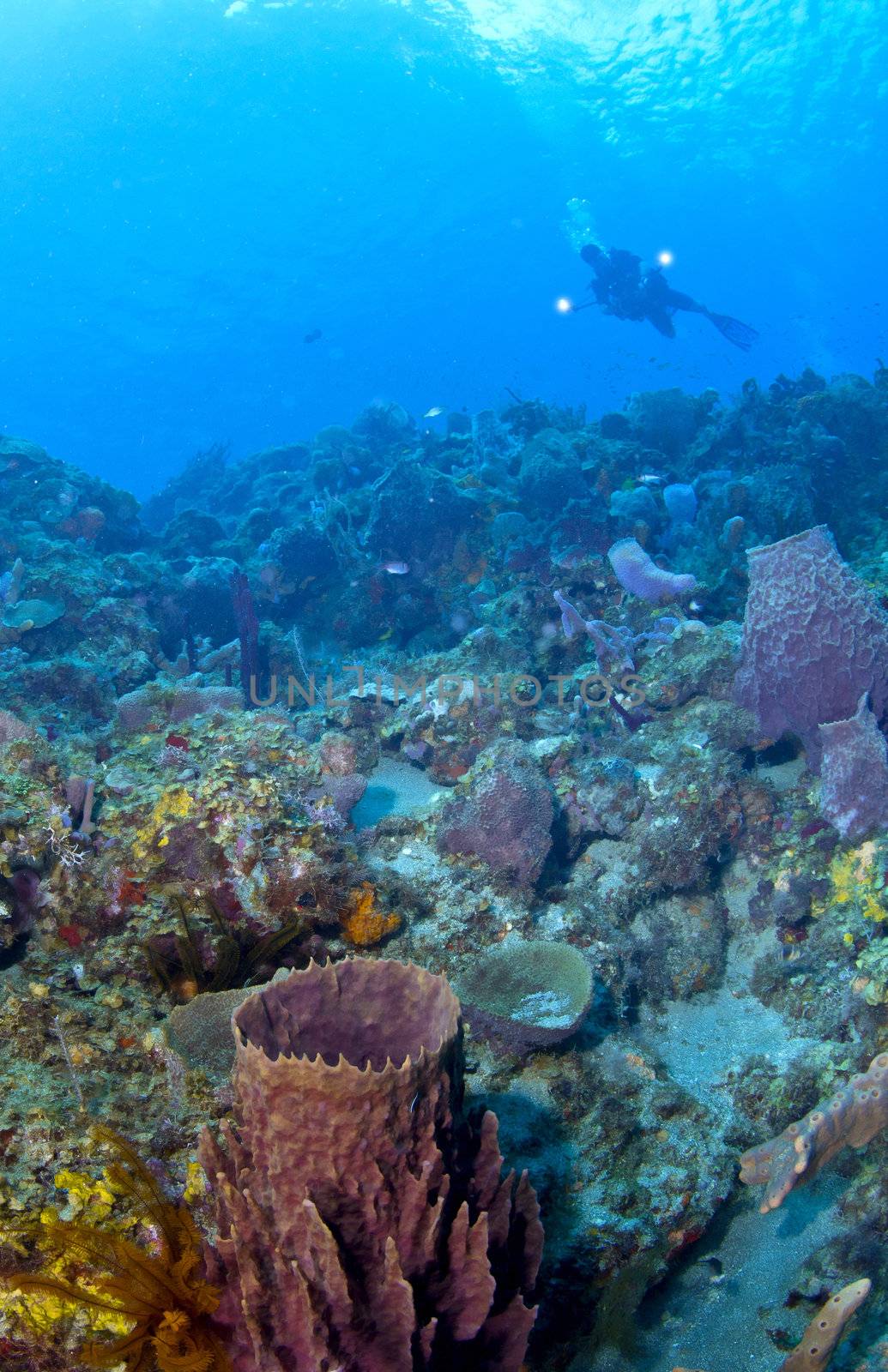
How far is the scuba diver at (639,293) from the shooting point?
1772cm

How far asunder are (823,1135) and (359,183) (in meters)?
63.3

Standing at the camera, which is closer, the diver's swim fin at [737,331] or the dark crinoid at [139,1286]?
the dark crinoid at [139,1286]

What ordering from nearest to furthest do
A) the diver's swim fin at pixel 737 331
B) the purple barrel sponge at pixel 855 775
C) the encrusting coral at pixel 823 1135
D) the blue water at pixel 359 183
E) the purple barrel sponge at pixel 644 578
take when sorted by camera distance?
the encrusting coral at pixel 823 1135
the purple barrel sponge at pixel 855 775
the purple barrel sponge at pixel 644 578
the diver's swim fin at pixel 737 331
the blue water at pixel 359 183

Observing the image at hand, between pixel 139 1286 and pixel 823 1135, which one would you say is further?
pixel 823 1135

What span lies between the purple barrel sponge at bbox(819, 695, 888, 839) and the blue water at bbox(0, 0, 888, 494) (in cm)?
2170

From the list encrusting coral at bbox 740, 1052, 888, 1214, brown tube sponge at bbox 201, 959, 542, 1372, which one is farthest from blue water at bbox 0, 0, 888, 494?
brown tube sponge at bbox 201, 959, 542, 1372

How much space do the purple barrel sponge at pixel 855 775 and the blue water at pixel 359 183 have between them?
21.7 metres

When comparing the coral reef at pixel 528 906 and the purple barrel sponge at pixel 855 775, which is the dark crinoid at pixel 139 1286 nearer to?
the coral reef at pixel 528 906

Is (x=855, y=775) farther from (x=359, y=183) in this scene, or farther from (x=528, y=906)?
(x=359, y=183)

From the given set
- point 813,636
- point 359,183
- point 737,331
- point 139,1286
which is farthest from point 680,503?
point 359,183

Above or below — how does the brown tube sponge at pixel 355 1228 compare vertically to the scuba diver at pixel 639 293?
below

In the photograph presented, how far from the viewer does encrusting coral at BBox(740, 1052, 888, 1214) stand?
245 cm

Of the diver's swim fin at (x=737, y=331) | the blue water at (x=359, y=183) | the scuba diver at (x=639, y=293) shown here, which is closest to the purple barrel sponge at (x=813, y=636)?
the diver's swim fin at (x=737, y=331)

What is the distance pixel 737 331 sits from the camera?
17562mm
